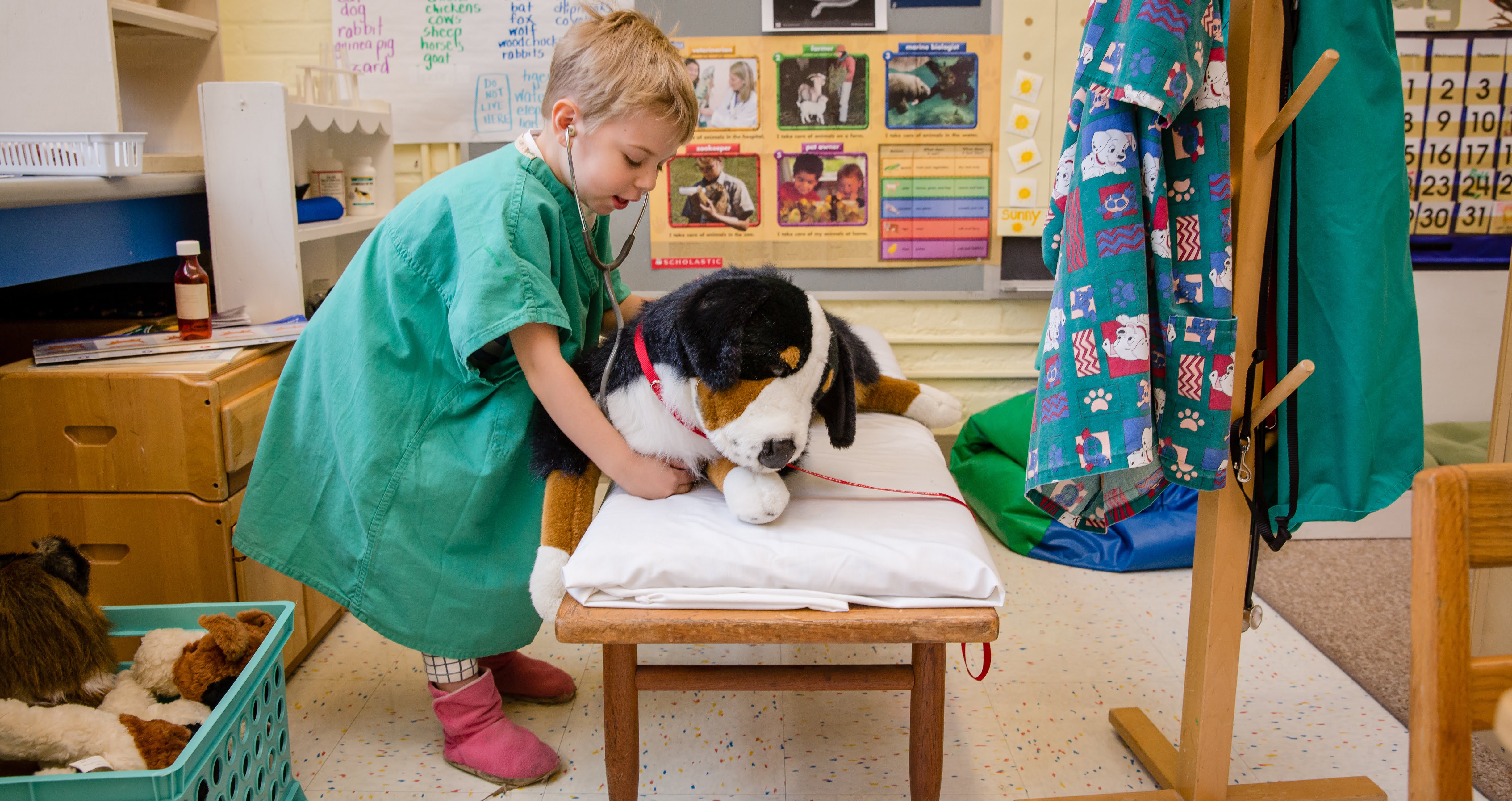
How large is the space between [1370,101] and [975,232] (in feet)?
4.20

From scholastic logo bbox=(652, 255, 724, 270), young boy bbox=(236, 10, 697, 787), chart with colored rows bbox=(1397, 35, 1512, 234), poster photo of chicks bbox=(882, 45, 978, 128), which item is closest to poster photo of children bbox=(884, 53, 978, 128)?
poster photo of chicks bbox=(882, 45, 978, 128)

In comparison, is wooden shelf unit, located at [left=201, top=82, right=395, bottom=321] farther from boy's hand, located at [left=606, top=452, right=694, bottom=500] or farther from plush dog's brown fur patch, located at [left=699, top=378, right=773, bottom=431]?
plush dog's brown fur patch, located at [left=699, top=378, right=773, bottom=431]

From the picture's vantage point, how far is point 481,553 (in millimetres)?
1271

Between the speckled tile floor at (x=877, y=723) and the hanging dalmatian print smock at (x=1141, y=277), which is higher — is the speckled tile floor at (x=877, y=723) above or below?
below

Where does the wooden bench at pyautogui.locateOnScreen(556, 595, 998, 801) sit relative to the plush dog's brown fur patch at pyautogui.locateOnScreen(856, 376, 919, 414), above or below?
below

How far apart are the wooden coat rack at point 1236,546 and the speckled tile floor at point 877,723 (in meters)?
0.10

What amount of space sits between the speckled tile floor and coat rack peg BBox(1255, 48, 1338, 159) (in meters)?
0.90

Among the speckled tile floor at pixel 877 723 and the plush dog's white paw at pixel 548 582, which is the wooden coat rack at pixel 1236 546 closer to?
the speckled tile floor at pixel 877 723

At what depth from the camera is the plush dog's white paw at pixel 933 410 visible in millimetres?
1452

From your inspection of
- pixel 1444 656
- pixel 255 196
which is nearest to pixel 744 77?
pixel 255 196

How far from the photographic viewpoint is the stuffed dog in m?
0.96

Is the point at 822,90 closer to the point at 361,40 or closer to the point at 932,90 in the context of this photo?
the point at 932,90

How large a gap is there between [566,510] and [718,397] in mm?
277

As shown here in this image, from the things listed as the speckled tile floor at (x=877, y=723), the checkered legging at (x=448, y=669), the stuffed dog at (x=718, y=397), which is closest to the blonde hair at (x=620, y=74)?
the stuffed dog at (x=718, y=397)
